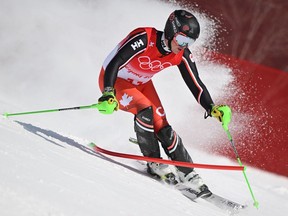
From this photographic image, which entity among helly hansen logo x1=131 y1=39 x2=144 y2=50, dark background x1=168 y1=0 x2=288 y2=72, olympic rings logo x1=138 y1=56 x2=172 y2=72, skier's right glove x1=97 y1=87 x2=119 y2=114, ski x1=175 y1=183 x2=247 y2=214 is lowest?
ski x1=175 y1=183 x2=247 y2=214

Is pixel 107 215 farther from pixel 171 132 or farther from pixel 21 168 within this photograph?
pixel 171 132

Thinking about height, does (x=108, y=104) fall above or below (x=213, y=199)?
above

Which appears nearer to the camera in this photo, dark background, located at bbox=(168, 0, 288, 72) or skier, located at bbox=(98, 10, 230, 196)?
skier, located at bbox=(98, 10, 230, 196)

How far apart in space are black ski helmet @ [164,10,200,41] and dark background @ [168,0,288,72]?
2.02 meters

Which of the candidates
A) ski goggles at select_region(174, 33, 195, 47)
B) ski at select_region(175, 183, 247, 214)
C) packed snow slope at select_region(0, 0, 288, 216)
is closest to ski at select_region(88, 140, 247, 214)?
ski at select_region(175, 183, 247, 214)

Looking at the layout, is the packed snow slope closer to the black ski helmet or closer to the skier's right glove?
the skier's right glove

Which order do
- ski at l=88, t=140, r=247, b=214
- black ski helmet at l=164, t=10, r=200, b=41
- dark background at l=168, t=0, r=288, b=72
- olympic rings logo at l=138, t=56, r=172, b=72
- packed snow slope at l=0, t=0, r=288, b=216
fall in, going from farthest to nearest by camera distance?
dark background at l=168, t=0, r=288, b=72, packed snow slope at l=0, t=0, r=288, b=216, olympic rings logo at l=138, t=56, r=172, b=72, ski at l=88, t=140, r=247, b=214, black ski helmet at l=164, t=10, r=200, b=41

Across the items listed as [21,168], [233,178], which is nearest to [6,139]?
[21,168]

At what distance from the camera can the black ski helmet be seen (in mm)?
2854

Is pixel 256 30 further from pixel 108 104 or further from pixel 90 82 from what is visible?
pixel 108 104

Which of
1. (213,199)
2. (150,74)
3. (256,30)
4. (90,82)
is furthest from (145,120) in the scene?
(256,30)

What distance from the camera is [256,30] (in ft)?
16.1

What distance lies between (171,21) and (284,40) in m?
2.23

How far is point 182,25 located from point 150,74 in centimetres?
44
